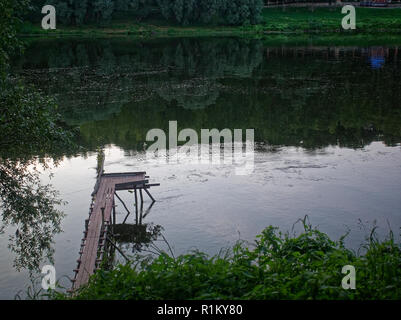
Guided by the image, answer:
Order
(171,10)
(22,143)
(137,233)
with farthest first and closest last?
(171,10) → (137,233) → (22,143)

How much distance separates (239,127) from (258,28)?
6390cm

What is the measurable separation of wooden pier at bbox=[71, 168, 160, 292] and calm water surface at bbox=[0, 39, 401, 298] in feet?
4.21

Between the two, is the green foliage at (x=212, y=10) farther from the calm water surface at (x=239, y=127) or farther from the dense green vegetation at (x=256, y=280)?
the dense green vegetation at (x=256, y=280)

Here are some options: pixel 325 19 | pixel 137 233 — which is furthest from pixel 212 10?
pixel 137 233

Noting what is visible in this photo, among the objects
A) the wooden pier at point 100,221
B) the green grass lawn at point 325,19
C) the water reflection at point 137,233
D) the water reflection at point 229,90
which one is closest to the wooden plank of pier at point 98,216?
the wooden pier at point 100,221

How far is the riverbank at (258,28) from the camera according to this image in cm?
9425

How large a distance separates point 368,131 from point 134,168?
16204 millimetres

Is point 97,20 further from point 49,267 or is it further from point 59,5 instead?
point 49,267

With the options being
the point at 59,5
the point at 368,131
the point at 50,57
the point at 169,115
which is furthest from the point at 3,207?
the point at 59,5

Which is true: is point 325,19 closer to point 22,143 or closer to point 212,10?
point 212,10

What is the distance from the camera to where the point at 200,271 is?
11438 mm

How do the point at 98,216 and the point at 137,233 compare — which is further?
the point at 137,233

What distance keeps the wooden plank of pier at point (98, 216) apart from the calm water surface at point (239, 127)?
1.32 meters

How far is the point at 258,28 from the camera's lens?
9750cm
